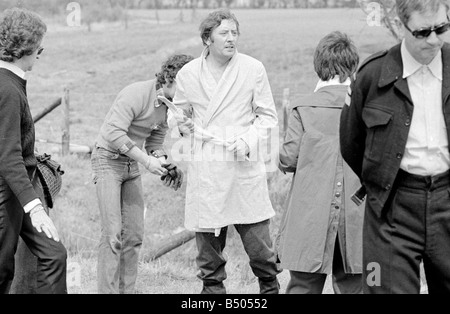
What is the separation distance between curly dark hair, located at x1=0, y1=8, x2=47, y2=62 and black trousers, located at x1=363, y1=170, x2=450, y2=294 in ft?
7.13

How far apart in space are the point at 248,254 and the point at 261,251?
Answer: 103mm

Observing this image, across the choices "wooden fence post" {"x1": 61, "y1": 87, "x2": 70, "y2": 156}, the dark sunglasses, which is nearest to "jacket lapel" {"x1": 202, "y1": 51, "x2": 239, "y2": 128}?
the dark sunglasses

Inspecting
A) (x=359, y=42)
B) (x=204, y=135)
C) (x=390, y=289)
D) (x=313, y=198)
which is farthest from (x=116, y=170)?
(x=359, y=42)

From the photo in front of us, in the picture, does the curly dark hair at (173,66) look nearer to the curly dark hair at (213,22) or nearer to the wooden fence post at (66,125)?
the curly dark hair at (213,22)

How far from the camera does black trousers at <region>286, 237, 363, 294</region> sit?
4.96m

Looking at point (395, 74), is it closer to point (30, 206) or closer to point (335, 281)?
point (335, 281)

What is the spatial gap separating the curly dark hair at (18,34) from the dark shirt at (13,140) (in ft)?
0.56

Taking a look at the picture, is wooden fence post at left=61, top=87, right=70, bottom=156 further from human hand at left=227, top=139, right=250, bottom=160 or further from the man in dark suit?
the man in dark suit

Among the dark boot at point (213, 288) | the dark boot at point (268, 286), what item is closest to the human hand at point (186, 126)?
the dark boot at point (213, 288)

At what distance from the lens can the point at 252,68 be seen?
545 centimetres

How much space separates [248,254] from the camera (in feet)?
18.2

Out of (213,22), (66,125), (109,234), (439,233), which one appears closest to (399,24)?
(213,22)

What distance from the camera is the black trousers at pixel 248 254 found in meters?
5.48

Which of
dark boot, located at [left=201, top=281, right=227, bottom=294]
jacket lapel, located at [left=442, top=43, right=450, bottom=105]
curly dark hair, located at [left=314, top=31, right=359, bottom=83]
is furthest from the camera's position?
dark boot, located at [left=201, top=281, right=227, bottom=294]
